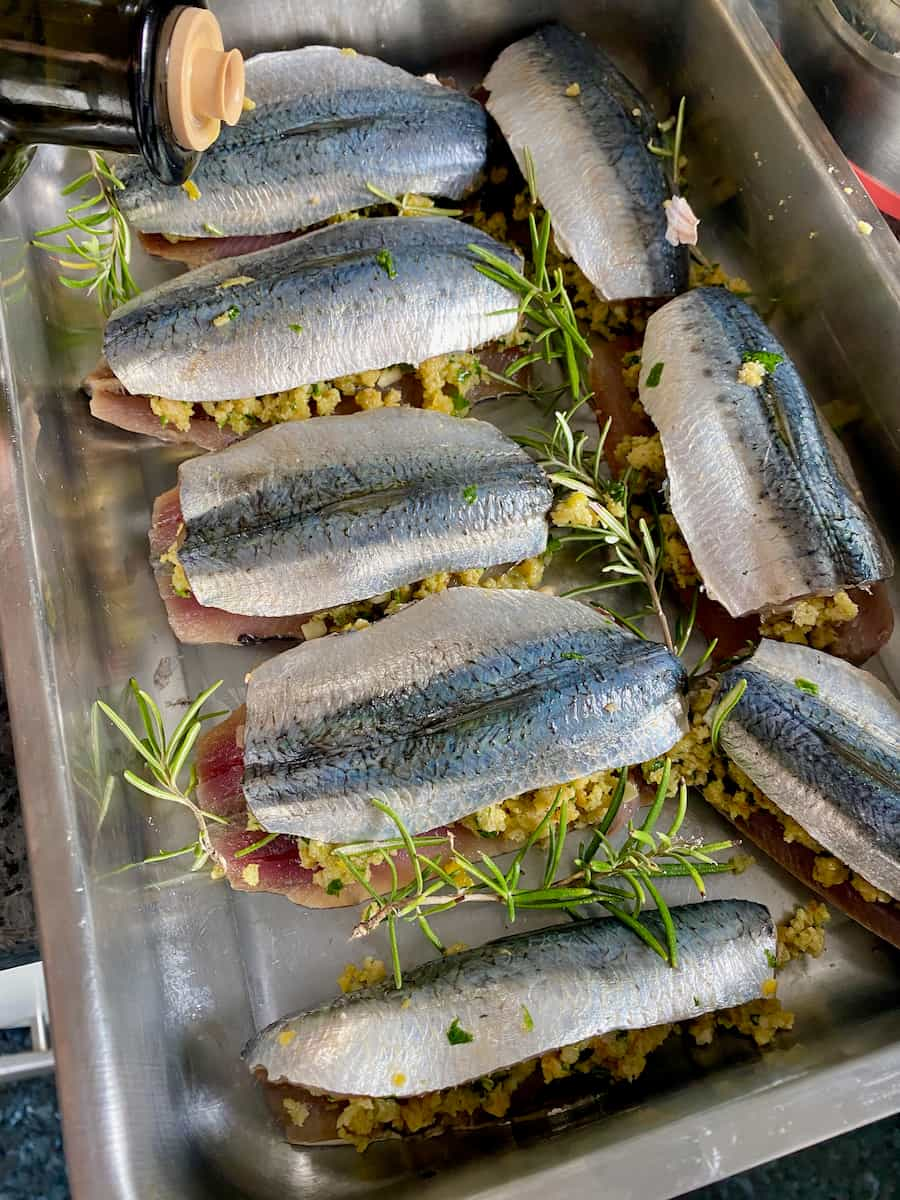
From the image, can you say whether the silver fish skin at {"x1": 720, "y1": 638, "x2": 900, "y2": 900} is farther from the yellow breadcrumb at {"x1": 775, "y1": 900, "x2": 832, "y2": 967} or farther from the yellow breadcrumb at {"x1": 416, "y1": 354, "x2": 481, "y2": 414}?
the yellow breadcrumb at {"x1": 416, "y1": 354, "x2": 481, "y2": 414}

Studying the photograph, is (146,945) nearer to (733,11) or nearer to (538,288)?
(538,288)

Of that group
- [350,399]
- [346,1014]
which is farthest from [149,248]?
[346,1014]

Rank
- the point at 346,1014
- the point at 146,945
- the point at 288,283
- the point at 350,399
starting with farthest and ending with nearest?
the point at 350,399 → the point at 288,283 → the point at 146,945 → the point at 346,1014

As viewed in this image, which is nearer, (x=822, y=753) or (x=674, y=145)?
(x=822, y=753)

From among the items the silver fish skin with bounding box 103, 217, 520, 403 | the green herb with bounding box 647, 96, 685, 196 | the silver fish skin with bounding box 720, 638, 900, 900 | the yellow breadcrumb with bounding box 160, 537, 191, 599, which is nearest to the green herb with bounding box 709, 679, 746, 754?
the silver fish skin with bounding box 720, 638, 900, 900

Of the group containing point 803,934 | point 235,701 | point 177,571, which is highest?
point 177,571

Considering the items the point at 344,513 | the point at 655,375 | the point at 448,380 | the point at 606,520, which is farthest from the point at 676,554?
the point at 344,513

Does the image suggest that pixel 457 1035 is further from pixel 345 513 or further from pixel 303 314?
pixel 303 314

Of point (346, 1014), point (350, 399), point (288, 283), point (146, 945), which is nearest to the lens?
point (346, 1014)
